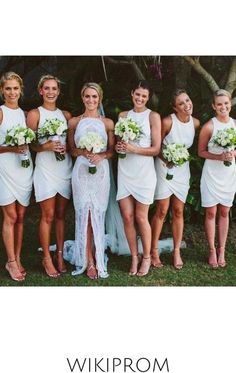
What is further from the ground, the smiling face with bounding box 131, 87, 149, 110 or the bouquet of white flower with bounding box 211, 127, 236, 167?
the smiling face with bounding box 131, 87, 149, 110

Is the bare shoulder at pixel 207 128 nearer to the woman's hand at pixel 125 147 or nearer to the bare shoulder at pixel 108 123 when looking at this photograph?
the woman's hand at pixel 125 147

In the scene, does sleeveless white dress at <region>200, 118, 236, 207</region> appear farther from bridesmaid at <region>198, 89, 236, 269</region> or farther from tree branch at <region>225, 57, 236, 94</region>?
tree branch at <region>225, 57, 236, 94</region>

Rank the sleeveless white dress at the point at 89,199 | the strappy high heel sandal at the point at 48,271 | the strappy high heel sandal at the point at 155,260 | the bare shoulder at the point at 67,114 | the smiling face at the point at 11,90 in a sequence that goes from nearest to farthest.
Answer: the smiling face at the point at 11,90 → the sleeveless white dress at the point at 89,199 → the bare shoulder at the point at 67,114 → the strappy high heel sandal at the point at 48,271 → the strappy high heel sandal at the point at 155,260

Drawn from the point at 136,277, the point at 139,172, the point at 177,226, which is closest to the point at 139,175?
the point at 139,172

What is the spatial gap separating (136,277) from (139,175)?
3.41 feet

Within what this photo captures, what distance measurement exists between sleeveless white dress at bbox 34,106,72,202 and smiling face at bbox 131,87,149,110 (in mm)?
729

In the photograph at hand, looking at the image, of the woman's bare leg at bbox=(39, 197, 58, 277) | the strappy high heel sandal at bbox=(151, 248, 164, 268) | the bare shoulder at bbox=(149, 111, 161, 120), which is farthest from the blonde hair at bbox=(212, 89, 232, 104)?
the woman's bare leg at bbox=(39, 197, 58, 277)

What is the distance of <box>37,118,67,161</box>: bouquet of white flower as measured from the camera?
5.38m


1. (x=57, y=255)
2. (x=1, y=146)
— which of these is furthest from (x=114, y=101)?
(x=57, y=255)

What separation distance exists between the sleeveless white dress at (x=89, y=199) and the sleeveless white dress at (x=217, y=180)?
1.00 metres

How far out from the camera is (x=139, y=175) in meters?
5.60

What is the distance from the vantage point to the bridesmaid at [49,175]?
5496mm

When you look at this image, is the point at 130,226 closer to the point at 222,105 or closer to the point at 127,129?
the point at 127,129

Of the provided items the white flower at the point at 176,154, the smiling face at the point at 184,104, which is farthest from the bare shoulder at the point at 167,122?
the white flower at the point at 176,154
